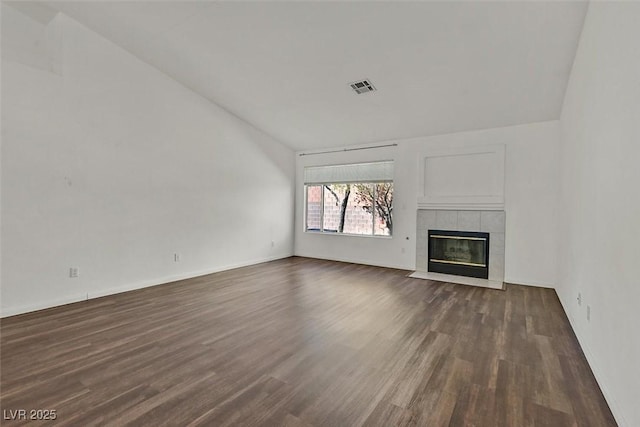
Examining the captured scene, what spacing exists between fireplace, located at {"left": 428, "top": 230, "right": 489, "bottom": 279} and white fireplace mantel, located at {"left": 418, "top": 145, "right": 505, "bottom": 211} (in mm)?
526

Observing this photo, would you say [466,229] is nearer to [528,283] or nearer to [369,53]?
[528,283]

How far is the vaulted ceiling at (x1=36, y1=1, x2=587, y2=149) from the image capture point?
10.1 ft

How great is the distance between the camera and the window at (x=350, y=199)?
6.46m

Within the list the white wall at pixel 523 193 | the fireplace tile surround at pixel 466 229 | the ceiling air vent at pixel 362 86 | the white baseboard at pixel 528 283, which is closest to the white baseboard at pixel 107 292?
the fireplace tile surround at pixel 466 229

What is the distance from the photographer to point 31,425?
163cm

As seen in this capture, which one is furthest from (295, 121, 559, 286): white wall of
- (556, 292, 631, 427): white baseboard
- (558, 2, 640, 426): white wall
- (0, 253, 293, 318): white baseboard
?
(0, 253, 293, 318): white baseboard

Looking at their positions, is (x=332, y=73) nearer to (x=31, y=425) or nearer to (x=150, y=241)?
(x=150, y=241)

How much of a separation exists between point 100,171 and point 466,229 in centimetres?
600

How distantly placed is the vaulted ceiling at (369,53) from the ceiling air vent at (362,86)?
10 centimetres

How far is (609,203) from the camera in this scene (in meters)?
2.01

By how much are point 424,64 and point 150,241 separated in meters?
4.73

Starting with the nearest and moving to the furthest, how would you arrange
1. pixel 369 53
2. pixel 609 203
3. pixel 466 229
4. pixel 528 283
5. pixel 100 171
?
1. pixel 609 203
2. pixel 369 53
3. pixel 100 171
4. pixel 528 283
5. pixel 466 229

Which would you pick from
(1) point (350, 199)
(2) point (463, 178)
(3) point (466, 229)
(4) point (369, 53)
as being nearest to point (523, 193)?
(2) point (463, 178)

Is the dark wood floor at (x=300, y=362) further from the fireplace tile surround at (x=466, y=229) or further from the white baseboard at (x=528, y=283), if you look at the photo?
the fireplace tile surround at (x=466, y=229)
